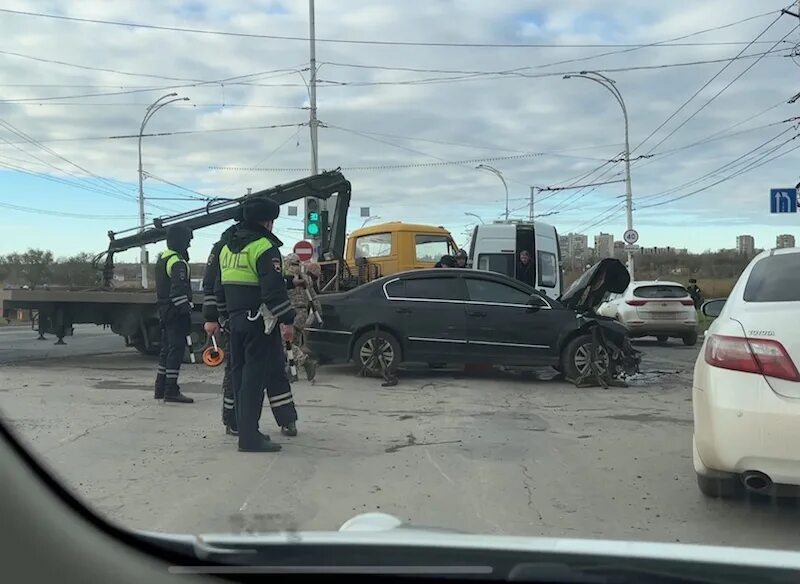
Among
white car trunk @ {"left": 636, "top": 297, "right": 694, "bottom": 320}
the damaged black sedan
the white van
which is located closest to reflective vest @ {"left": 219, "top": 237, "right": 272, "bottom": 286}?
the damaged black sedan

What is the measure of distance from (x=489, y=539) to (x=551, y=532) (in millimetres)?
1930

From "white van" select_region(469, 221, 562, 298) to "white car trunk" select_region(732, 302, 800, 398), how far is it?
1303 centimetres

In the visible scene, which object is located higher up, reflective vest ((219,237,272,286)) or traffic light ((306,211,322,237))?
traffic light ((306,211,322,237))

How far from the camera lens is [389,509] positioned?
15.6 ft

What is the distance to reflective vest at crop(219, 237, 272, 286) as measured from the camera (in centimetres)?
626

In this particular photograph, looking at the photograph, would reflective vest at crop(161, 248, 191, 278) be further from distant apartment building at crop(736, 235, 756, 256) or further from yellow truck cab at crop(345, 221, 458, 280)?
distant apartment building at crop(736, 235, 756, 256)

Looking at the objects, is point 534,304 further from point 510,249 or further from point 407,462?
point 510,249

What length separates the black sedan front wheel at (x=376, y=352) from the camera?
10406 mm

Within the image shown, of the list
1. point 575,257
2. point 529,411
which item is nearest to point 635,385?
point 529,411

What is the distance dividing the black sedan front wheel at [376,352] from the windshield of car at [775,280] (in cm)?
597

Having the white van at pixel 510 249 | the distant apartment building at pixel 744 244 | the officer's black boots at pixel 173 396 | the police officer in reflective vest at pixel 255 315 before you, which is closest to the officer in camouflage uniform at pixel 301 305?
the officer's black boots at pixel 173 396

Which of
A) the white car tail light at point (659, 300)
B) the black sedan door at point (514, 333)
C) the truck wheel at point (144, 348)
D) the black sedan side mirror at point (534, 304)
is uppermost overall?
the black sedan side mirror at point (534, 304)

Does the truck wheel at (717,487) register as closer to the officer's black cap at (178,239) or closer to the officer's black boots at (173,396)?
the officer's black boots at (173,396)

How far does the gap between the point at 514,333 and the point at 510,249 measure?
748 centimetres
